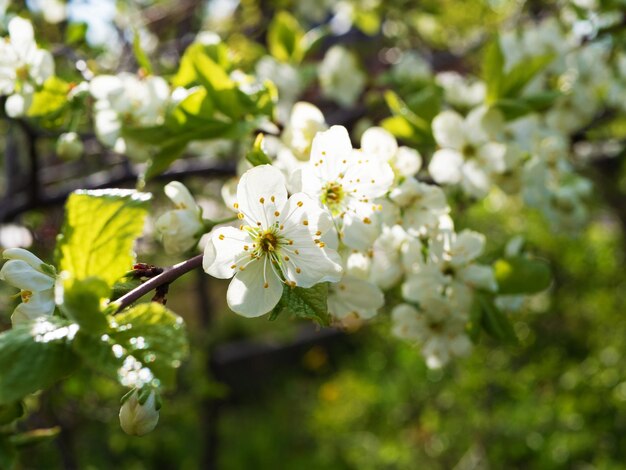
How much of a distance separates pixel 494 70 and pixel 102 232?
85 cm

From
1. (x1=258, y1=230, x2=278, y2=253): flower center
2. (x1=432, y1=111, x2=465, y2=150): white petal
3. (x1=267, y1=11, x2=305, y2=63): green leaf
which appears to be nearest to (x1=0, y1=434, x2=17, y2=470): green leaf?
(x1=258, y1=230, x2=278, y2=253): flower center

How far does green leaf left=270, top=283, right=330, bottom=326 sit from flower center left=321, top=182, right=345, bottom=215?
17 cm

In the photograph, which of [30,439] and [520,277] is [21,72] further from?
[520,277]

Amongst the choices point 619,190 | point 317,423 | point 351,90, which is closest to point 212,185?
point 351,90

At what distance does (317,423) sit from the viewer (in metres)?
3.80

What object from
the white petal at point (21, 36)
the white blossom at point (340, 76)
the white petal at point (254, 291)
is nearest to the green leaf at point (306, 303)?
the white petal at point (254, 291)

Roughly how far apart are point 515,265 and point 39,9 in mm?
1820

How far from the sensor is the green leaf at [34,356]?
23.7 inches

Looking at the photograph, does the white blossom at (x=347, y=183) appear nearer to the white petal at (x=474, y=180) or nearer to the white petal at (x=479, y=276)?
the white petal at (x=479, y=276)

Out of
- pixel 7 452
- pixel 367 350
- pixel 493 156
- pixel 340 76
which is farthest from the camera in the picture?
pixel 367 350

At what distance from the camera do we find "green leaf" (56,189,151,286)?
669 millimetres

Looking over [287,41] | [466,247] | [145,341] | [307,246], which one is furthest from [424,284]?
[287,41]

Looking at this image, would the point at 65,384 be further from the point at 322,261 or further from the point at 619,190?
the point at 619,190

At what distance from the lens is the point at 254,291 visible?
80 centimetres
